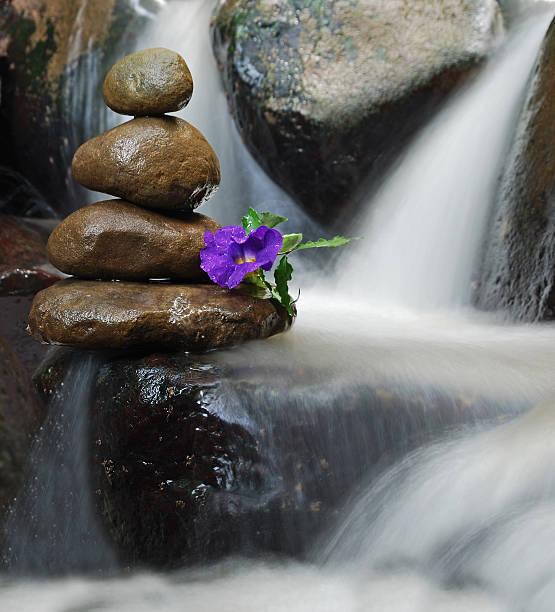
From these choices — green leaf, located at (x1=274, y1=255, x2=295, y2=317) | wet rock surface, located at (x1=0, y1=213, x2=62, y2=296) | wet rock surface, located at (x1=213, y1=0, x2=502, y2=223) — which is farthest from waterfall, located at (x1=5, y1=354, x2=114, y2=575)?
wet rock surface, located at (x1=213, y1=0, x2=502, y2=223)

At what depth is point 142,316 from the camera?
6.47 feet

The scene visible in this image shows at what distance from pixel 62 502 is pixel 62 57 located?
407 centimetres

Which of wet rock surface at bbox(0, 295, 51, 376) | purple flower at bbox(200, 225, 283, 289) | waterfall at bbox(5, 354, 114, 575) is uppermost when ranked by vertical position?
purple flower at bbox(200, 225, 283, 289)

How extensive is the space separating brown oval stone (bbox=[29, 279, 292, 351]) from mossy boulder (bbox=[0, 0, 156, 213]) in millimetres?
3317

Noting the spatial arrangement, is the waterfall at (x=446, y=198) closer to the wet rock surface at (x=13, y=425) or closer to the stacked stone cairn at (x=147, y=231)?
the stacked stone cairn at (x=147, y=231)

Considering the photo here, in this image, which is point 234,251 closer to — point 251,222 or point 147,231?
point 251,222

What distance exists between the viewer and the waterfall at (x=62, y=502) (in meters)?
1.93

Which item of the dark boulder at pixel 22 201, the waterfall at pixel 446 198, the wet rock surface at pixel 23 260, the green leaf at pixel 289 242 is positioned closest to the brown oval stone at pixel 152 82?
the green leaf at pixel 289 242

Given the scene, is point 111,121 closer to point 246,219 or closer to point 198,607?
point 246,219

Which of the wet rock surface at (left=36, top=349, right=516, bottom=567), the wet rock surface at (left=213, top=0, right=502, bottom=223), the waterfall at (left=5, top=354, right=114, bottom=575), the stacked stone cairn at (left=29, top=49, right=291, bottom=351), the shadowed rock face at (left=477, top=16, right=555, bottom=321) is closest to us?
the wet rock surface at (left=36, top=349, right=516, bottom=567)

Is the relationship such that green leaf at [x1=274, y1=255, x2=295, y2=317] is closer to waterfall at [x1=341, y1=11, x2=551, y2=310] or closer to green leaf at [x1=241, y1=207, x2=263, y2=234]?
green leaf at [x1=241, y1=207, x2=263, y2=234]

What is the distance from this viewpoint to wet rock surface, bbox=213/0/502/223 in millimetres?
3941

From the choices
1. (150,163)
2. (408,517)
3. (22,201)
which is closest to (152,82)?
(150,163)

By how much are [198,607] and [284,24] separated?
137 inches
